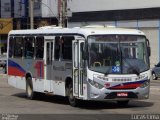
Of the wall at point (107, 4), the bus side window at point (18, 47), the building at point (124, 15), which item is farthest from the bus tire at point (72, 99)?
the wall at point (107, 4)

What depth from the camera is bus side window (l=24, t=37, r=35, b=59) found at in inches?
978

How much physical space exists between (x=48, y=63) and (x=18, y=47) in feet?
11.4

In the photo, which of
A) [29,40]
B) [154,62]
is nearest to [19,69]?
[29,40]

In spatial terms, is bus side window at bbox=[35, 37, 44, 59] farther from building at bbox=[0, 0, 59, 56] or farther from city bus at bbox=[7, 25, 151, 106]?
building at bbox=[0, 0, 59, 56]

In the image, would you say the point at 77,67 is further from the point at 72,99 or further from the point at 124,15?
the point at 124,15

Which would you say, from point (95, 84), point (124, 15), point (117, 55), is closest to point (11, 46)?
point (117, 55)

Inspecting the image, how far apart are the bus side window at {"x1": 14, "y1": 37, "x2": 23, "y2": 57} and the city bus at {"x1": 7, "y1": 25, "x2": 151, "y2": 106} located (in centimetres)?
307

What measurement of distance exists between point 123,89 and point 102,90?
2.47ft

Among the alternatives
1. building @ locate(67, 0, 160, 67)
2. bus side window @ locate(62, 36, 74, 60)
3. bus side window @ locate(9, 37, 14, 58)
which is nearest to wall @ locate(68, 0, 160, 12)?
building @ locate(67, 0, 160, 67)

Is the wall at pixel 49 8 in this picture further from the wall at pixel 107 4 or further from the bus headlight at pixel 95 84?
the bus headlight at pixel 95 84

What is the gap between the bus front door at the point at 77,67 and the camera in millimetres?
20391

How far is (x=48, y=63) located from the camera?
2322 centimetres

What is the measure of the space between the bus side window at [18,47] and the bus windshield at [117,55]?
646cm

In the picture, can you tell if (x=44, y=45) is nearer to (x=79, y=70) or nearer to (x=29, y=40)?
(x=29, y=40)
